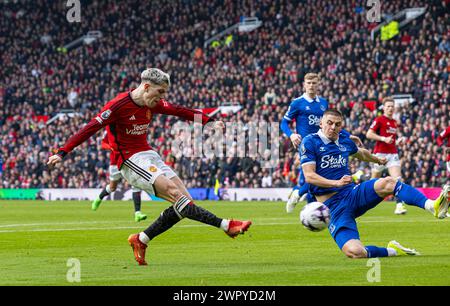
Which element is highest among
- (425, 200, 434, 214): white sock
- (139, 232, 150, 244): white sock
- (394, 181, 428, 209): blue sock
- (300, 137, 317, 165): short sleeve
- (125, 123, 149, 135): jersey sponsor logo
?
(125, 123, 149, 135): jersey sponsor logo

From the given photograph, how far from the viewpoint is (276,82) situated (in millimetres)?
41188

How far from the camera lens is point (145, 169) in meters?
11.3

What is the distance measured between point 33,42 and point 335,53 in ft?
69.9

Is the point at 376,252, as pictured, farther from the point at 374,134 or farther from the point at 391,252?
the point at 374,134

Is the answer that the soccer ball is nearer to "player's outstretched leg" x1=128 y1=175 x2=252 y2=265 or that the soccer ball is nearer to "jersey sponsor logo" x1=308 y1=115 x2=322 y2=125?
"player's outstretched leg" x1=128 y1=175 x2=252 y2=265

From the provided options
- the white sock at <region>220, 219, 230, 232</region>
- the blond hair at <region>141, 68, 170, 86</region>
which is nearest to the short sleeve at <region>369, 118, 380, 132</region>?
the blond hair at <region>141, 68, 170, 86</region>

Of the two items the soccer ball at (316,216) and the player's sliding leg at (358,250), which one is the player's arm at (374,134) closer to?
the player's sliding leg at (358,250)

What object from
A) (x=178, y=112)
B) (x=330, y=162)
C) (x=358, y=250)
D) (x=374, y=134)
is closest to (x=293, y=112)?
(x=374, y=134)

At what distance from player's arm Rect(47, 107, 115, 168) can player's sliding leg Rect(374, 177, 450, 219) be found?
3.46 m

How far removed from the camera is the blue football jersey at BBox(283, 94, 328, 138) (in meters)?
19.0

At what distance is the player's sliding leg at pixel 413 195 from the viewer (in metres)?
10.3

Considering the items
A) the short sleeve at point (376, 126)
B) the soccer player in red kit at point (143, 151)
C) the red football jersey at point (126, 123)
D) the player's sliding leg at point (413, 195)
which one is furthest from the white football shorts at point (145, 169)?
the short sleeve at point (376, 126)

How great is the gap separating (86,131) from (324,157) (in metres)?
3.07

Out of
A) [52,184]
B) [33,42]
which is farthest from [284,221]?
[33,42]
